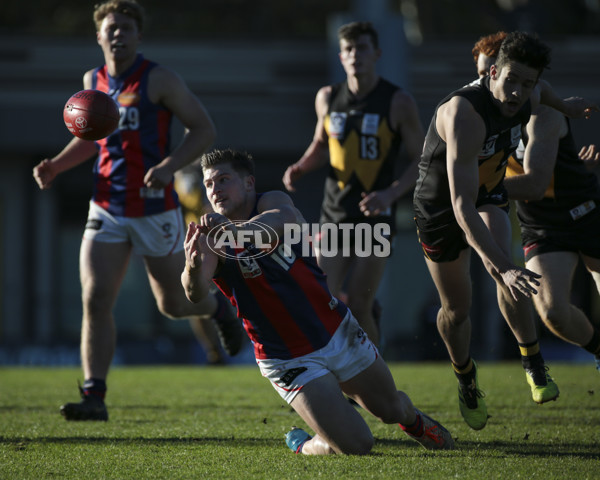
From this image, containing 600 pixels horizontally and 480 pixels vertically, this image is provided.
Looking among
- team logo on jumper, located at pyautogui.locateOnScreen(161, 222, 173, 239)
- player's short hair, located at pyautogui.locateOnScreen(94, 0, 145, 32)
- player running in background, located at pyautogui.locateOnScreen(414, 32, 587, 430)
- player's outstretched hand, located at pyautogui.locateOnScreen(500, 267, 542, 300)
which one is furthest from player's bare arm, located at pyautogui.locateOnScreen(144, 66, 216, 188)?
player's outstretched hand, located at pyautogui.locateOnScreen(500, 267, 542, 300)

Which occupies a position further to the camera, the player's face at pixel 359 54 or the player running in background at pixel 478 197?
the player's face at pixel 359 54

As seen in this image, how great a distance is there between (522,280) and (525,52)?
46.9 inches

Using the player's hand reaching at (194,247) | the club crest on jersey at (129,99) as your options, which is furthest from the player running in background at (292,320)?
the club crest on jersey at (129,99)

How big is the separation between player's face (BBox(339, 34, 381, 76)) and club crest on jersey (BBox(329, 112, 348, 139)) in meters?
0.32

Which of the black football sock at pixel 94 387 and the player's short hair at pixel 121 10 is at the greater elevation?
the player's short hair at pixel 121 10

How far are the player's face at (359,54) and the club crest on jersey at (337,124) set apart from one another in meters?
0.32

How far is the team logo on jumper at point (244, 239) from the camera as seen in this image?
14.9ft

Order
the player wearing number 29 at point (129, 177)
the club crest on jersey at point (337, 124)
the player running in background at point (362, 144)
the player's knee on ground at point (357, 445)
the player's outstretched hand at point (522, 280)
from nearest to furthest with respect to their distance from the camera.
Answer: the player's outstretched hand at point (522, 280) → the player's knee on ground at point (357, 445) → the player wearing number 29 at point (129, 177) → the player running in background at point (362, 144) → the club crest on jersey at point (337, 124)

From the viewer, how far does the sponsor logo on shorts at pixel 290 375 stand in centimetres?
470

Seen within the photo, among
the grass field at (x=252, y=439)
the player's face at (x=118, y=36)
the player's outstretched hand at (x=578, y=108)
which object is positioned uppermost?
the player's face at (x=118, y=36)

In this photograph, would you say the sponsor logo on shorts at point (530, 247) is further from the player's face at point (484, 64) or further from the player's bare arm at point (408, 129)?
the player's face at point (484, 64)

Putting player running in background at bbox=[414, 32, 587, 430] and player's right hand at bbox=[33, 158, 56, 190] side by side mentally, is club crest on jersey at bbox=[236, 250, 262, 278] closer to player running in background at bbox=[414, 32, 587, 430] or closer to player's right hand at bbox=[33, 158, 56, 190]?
player running in background at bbox=[414, 32, 587, 430]

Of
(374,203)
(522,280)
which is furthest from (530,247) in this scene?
(522,280)

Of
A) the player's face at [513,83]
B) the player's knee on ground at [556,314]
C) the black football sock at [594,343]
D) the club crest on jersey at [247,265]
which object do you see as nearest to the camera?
the club crest on jersey at [247,265]
